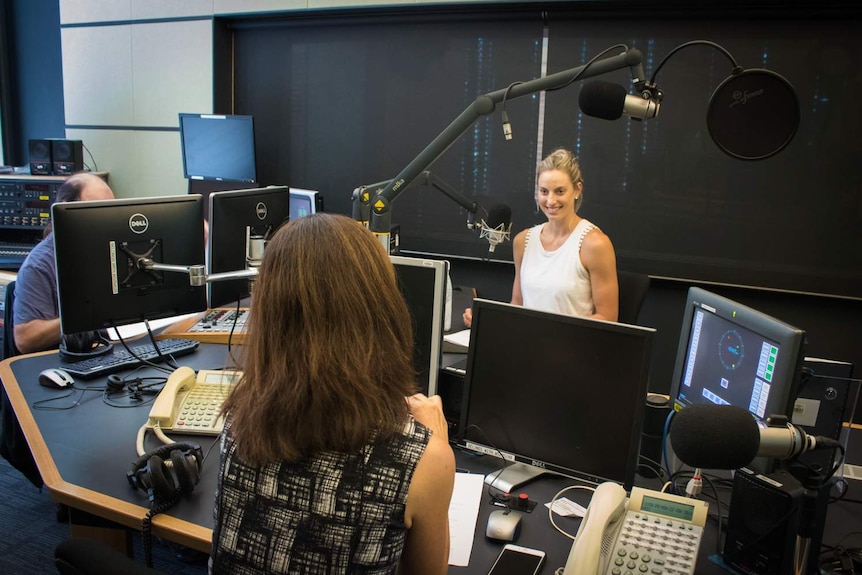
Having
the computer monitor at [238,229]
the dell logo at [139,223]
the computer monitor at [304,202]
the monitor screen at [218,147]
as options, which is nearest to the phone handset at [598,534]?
the computer monitor at [238,229]

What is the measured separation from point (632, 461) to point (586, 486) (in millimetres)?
172

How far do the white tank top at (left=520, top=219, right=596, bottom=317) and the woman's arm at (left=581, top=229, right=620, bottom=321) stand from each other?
0.03m

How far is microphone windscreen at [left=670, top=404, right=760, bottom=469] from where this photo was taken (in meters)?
0.96

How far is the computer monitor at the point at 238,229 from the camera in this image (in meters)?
2.41

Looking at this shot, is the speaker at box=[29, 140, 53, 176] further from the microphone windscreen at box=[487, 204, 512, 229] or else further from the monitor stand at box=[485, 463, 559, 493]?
the monitor stand at box=[485, 463, 559, 493]

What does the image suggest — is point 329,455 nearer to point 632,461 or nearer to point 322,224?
point 322,224

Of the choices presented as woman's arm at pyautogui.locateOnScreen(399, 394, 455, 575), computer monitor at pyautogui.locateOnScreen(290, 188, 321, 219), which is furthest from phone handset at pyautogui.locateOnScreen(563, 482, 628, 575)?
computer monitor at pyautogui.locateOnScreen(290, 188, 321, 219)

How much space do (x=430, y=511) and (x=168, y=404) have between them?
99 centimetres

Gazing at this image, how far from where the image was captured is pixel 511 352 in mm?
1678

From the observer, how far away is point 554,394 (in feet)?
5.34

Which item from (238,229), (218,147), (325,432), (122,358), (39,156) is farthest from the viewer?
(39,156)

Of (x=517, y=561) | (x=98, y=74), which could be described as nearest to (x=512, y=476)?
(x=517, y=561)

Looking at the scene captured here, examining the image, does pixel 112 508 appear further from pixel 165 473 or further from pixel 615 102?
pixel 615 102

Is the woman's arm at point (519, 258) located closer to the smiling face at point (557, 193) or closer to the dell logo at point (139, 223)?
the smiling face at point (557, 193)
